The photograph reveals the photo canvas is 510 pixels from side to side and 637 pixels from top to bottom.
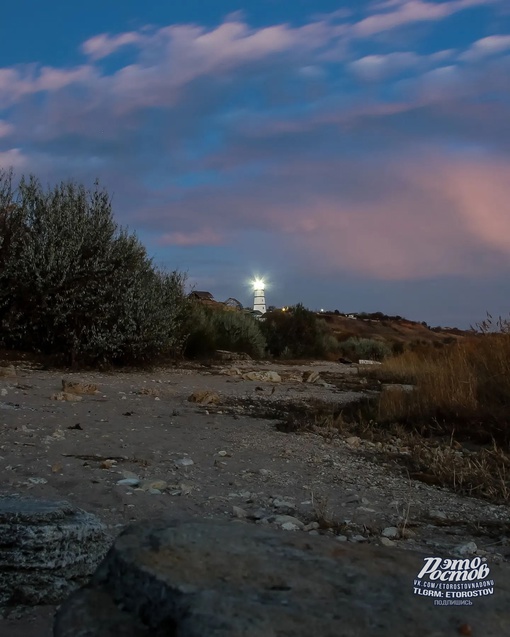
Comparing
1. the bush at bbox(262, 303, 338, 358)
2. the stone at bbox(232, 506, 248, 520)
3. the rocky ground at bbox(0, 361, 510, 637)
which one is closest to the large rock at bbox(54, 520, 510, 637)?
the rocky ground at bbox(0, 361, 510, 637)

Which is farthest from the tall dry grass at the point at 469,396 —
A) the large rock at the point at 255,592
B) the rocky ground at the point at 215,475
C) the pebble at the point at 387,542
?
the large rock at the point at 255,592

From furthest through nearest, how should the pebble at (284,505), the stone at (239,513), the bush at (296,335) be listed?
the bush at (296,335)
the pebble at (284,505)
the stone at (239,513)

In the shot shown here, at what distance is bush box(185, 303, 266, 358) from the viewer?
17250 mm

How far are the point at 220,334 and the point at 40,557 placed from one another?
17.0m

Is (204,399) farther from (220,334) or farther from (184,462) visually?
(220,334)

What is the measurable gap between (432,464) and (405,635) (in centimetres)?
396

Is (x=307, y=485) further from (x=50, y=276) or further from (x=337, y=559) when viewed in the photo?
(x=50, y=276)

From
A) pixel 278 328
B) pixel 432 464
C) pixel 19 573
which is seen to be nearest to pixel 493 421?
pixel 432 464

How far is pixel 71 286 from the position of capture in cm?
1238

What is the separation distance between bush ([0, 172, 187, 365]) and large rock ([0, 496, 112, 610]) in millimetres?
9856

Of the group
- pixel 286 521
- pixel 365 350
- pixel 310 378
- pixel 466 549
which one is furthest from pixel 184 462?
pixel 365 350

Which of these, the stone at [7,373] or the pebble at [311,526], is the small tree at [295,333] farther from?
the pebble at [311,526]

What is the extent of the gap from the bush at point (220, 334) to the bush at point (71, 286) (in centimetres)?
323

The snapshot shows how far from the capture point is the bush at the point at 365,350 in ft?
88.0
